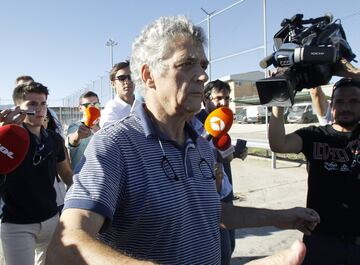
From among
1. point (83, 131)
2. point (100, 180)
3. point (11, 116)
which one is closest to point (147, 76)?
point (100, 180)

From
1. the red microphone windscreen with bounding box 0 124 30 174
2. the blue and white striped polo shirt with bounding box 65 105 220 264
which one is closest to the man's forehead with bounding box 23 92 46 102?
the red microphone windscreen with bounding box 0 124 30 174

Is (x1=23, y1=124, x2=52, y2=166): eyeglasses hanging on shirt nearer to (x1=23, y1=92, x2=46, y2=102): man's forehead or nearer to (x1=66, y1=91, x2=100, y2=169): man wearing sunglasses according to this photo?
(x1=23, y1=92, x2=46, y2=102): man's forehead

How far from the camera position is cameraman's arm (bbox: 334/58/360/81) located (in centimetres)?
251

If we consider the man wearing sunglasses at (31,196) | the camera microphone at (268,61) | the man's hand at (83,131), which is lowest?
the man wearing sunglasses at (31,196)

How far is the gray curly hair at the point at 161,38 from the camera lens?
4.96ft

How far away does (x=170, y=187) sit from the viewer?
55.2 inches

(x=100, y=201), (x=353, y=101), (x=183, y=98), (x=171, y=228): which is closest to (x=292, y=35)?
(x=353, y=101)

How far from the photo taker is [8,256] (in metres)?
2.60

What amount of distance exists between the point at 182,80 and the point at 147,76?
0.17 meters

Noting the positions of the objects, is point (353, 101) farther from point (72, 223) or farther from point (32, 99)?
point (32, 99)

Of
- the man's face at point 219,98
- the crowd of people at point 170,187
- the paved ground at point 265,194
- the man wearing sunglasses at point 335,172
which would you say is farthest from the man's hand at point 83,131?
the paved ground at point 265,194

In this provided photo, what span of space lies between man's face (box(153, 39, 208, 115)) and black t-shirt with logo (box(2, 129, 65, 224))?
1.67 m

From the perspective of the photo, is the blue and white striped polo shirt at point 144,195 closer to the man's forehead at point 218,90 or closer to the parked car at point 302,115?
the man's forehead at point 218,90

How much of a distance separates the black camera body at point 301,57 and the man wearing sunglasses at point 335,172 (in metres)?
0.32
